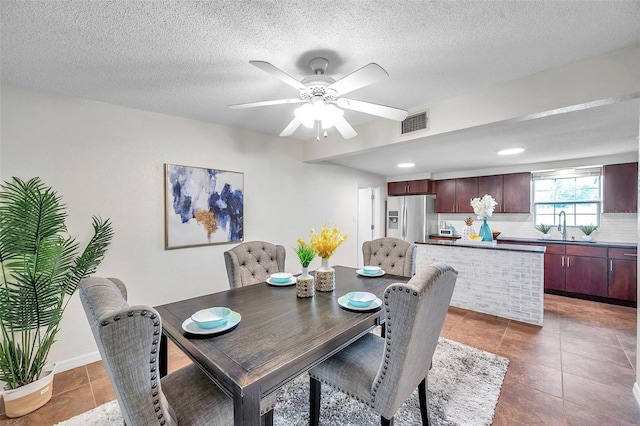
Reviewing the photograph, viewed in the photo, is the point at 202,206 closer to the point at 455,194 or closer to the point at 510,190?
the point at 455,194

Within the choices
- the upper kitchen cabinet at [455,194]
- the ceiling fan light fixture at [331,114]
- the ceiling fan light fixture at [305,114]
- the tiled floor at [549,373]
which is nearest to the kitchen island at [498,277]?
the tiled floor at [549,373]

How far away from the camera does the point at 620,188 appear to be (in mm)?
4004

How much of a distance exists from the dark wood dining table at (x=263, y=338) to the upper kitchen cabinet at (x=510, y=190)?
436 cm

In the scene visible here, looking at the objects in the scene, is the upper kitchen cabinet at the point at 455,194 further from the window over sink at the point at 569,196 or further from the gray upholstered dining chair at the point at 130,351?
the gray upholstered dining chair at the point at 130,351

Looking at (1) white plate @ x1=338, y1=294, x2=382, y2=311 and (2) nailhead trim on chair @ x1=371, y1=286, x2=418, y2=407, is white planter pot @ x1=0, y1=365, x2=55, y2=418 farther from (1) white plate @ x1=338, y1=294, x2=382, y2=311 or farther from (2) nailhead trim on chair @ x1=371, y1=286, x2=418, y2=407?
Result: (2) nailhead trim on chair @ x1=371, y1=286, x2=418, y2=407

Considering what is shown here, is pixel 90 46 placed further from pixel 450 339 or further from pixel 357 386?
pixel 450 339

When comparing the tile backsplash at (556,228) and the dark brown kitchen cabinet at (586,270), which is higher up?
the tile backsplash at (556,228)

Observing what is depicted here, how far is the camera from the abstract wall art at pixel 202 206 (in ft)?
9.16

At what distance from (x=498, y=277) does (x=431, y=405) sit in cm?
216

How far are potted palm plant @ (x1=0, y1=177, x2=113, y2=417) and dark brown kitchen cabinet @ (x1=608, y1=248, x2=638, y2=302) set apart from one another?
622cm

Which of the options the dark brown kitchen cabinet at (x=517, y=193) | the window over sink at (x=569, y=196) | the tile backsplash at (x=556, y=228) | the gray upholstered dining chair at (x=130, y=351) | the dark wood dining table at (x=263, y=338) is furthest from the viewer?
the dark brown kitchen cabinet at (x=517, y=193)

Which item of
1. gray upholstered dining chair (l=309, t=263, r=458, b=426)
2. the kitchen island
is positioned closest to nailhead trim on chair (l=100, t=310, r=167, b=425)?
gray upholstered dining chair (l=309, t=263, r=458, b=426)

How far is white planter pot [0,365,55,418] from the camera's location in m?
1.73

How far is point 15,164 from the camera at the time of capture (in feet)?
6.79
